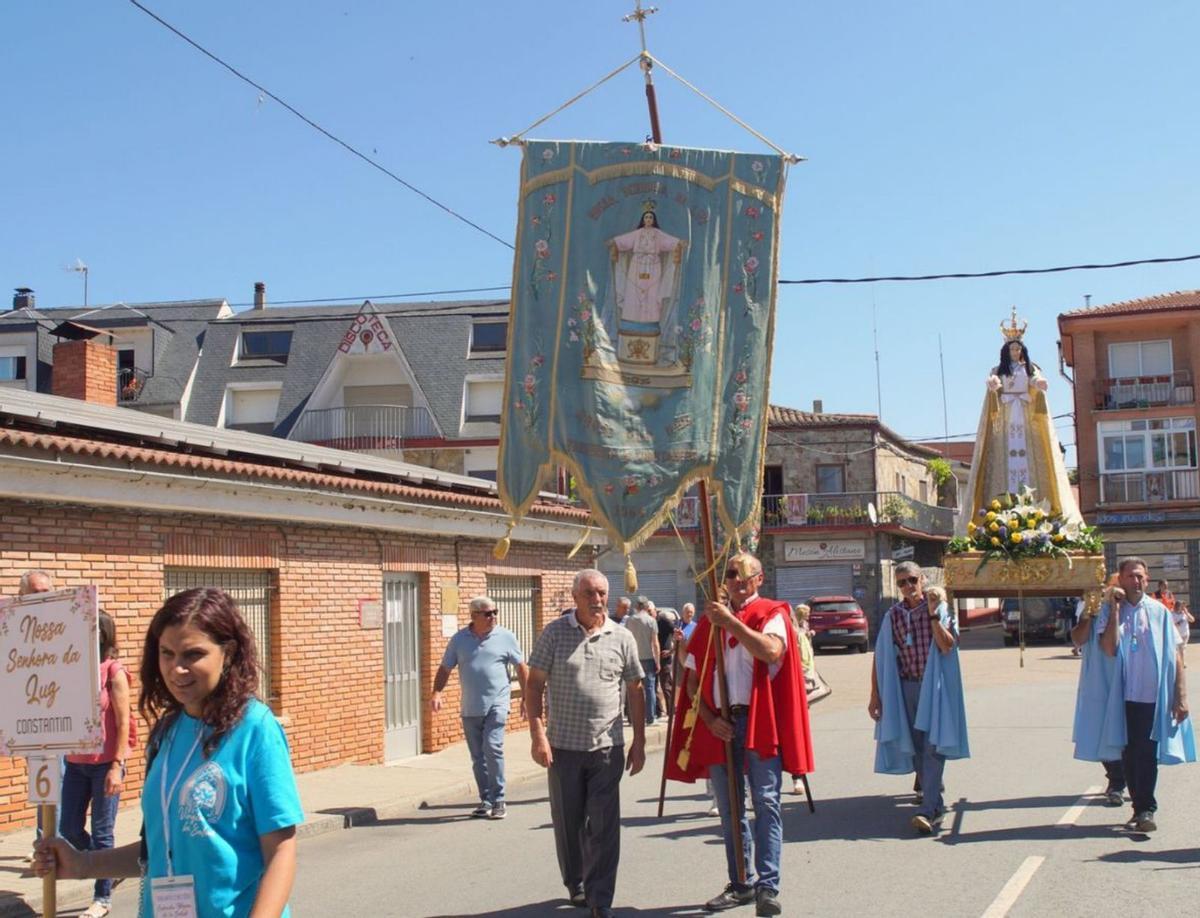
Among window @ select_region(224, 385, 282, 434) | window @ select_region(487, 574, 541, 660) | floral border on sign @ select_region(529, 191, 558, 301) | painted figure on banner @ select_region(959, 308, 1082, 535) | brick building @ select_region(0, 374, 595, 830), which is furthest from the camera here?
window @ select_region(224, 385, 282, 434)

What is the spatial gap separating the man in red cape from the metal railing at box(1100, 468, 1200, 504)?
45634mm

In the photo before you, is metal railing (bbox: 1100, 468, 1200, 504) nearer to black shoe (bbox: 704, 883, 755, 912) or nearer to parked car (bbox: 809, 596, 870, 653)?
parked car (bbox: 809, 596, 870, 653)

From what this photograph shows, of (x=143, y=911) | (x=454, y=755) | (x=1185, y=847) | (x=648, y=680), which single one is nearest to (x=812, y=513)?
(x=648, y=680)

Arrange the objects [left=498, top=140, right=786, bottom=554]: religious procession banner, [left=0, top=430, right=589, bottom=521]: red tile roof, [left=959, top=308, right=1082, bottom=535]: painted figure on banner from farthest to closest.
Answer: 1. [left=959, top=308, right=1082, bottom=535]: painted figure on banner
2. [left=0, top=430, right=589, bottom=521]: red tile roof
3. [left=498, top=140, right=786, bottom=554]: religious procession banner

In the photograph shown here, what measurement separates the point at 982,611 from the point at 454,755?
46.9 metres

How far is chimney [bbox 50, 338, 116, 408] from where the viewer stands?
1956 cm

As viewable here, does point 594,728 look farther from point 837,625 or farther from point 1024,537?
point 837,625

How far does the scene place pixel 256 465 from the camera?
13.1 metres

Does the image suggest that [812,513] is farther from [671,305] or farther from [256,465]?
[671,305]

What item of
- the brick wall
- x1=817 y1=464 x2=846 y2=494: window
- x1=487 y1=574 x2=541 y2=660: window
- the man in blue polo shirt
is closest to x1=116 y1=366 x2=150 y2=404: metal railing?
x1=817 y1=464 x2=846 y2=494: window

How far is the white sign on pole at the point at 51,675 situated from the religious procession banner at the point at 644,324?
12.9ft

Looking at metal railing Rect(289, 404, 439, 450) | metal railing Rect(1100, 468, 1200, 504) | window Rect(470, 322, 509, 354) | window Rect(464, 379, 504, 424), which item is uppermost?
window Rect(470, 322, 509, 354)

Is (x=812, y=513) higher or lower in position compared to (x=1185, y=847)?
higher

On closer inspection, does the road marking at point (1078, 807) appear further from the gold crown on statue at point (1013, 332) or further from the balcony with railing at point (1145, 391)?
the balcony with railing at point (1145, 391)
